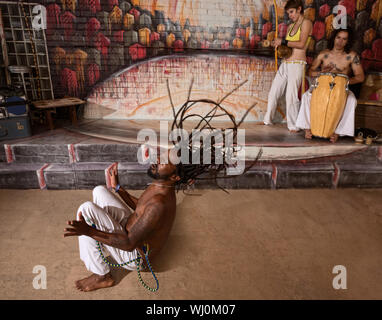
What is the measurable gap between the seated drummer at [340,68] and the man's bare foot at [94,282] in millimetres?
3765

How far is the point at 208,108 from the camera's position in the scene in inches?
229

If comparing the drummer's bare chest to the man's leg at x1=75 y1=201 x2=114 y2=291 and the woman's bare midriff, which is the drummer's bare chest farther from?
the man's leg at x1=75 y1=201 x2=114 y2=291

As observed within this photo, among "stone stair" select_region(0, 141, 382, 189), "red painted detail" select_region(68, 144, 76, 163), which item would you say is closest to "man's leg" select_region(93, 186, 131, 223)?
"stone stair" select_region(0, 141, 382, 189)

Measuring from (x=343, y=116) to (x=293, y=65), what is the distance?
127 cm

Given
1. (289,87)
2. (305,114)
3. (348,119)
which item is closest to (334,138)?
(348,119)

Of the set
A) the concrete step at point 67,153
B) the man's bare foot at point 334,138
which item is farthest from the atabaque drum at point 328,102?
the concrete step at point 67,153

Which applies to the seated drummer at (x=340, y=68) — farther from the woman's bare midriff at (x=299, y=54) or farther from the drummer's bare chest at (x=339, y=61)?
the woman's bare midriff at (x=299, y=54)

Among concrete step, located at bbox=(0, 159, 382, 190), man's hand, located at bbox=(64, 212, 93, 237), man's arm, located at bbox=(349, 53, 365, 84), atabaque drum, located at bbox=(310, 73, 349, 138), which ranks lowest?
concrete step, located at bbox=(0, 159, 382, 190)

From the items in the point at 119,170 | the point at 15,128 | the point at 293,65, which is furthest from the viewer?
the point at 293,65

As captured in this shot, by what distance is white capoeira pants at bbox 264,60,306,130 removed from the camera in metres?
4.93

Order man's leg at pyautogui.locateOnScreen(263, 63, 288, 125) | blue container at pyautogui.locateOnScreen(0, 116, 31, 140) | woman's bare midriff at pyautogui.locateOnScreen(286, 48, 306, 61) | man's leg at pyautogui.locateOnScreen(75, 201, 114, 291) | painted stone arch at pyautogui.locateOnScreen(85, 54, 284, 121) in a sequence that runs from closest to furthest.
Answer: man's leg at pyautogui.locateOnScreen(75, 201, 114, 291), blue container at pyautogui.locateOnScreen(0, 116, 31, 140), woman's bare midriff at pyautogui.locateOnScreen(286, 48, 306, 61), man's leg at pyautogui.locateOnScreen(263, 63, 288, 125), painted stone arch at pyautogui.locateOnScreen(85, 54, 284, 121)

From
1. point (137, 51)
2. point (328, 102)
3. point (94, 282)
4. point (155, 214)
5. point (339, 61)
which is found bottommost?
point (94, 282)

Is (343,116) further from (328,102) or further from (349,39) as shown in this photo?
(349,39)

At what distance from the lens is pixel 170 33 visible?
532cm
